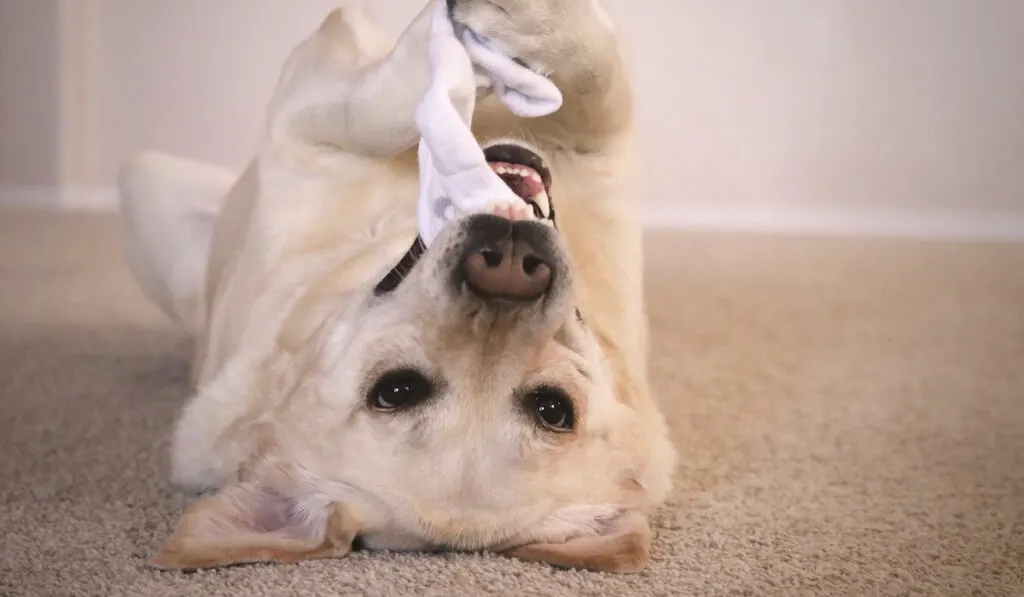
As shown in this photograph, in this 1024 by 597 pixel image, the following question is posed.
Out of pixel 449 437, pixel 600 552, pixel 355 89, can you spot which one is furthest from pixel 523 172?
pixel 600 552

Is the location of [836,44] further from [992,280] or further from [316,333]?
[316,333]

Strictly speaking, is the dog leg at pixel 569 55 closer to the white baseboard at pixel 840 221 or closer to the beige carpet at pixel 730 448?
the beige carpet at pixel 730 448

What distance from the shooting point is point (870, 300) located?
10.4 feet

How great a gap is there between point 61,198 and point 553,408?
372cm

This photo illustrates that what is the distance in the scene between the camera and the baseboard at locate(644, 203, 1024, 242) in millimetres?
4559

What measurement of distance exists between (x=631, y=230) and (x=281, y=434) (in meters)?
0.72

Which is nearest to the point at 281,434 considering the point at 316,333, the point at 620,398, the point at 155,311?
the point at 316,333

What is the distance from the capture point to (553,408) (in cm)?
134

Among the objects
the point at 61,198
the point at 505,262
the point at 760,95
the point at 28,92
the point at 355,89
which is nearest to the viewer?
the point at 505,262

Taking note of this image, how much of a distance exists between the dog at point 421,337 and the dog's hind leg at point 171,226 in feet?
1.33

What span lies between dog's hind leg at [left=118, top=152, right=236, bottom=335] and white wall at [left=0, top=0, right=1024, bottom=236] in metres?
2.14

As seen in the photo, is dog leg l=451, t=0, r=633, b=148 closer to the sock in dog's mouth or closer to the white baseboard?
the sock in dog's mouth

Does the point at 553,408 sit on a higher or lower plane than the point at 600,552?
higher

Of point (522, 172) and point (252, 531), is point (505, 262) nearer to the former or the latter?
point (522, 172)
